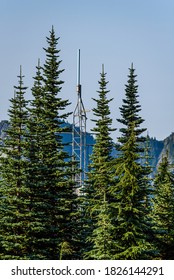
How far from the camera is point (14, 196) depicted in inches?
1102

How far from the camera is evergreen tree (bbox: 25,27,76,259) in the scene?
2842 centimetres

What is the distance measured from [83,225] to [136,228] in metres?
13.5

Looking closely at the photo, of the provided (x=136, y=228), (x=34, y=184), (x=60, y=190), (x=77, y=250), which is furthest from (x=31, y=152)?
(x=136, y=228)

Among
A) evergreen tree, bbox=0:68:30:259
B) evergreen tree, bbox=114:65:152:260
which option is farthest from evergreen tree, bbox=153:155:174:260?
evergreen tree, bbox=0:68:30:259

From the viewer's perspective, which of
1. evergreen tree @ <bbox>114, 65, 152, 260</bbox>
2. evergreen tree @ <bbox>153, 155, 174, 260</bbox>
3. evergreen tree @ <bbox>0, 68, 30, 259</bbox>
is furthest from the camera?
evergreen tree @ <bbox>0, 68, 30, 259</bbox>

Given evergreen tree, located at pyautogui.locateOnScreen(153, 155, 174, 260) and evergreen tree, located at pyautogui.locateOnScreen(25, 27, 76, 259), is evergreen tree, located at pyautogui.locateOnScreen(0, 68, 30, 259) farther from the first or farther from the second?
evergreen tree, located at pyautogui.locateOnScreen(153, 155, 174, 260)

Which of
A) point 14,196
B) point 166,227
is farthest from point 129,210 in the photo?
point 166,227

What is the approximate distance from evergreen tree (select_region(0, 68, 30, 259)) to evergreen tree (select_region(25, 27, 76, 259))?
55 centimetres

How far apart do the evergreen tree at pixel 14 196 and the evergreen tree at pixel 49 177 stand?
55 centimetres

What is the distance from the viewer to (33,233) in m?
28.2

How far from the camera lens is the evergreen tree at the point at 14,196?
27391mm

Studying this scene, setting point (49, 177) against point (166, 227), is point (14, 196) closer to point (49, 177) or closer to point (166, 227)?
point (49, 177)

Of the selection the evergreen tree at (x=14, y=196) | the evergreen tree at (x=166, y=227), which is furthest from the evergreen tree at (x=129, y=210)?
the evergreen tree at (x=14, y=196)

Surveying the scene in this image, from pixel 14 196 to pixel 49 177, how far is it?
354 centimetres
